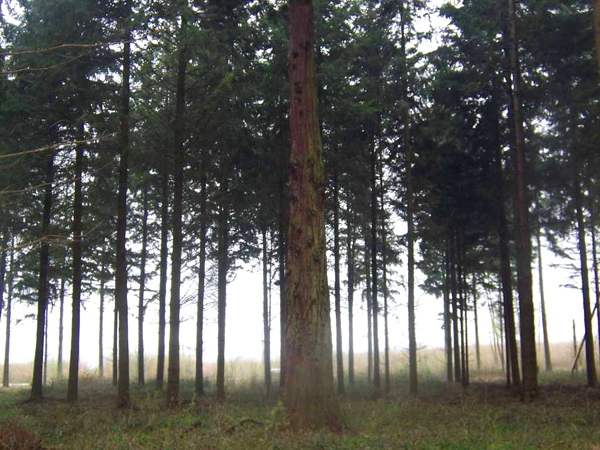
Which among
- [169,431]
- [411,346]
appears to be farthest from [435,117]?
[169,431]

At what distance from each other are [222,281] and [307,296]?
37.4ft

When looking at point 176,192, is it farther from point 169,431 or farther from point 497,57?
point 497,57

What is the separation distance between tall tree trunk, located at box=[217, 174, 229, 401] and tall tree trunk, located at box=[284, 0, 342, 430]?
1086 cm

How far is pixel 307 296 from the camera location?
9.57 m

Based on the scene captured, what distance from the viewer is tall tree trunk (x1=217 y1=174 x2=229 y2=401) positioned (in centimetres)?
2017

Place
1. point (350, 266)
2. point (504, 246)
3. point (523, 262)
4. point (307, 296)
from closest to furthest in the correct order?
point (307, 296), point (523, 262), point (504, 246), point (350, 266)

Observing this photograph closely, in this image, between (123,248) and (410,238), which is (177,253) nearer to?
(123,248)

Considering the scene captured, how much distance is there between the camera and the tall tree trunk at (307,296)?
945 centimetres

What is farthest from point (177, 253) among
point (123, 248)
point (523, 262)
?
point (523, 262)

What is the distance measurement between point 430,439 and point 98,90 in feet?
47.3

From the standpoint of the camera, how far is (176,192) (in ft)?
55.0

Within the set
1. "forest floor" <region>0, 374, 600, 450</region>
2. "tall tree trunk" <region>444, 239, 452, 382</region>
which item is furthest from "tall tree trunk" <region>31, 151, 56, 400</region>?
"tall tree trunk" <region>444, 239, 452, 382</region>

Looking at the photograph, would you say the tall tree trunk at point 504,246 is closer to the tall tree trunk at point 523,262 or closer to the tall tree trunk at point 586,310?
the tall tree trunk at point 586,310

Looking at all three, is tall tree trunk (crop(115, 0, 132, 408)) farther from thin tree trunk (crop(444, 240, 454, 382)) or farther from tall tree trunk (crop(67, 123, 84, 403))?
thin tree trunk (crop(444, 240, 454, 382))
